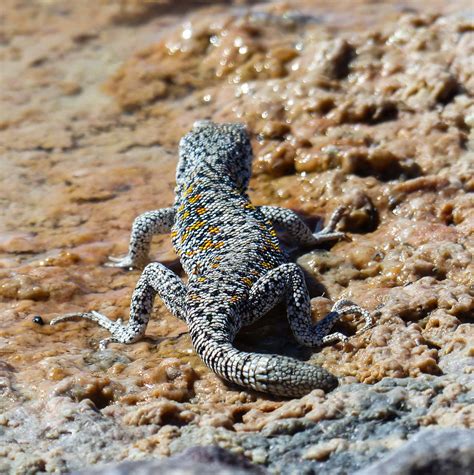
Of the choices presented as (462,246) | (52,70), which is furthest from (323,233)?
(52,70)

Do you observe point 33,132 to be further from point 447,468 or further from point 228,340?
point 447,468

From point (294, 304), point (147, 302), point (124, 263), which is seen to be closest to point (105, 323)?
point (147, 302)

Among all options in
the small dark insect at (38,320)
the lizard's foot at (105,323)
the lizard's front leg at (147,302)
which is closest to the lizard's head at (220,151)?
the lizard's front leg at (147,302)

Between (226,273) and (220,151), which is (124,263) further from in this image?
(226,273)

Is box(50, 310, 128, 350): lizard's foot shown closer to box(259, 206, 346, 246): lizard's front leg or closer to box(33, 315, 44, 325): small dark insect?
box(33, 315, 44, 325): small dark insect

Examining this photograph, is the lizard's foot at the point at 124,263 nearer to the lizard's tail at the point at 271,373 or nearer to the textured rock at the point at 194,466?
the lizard's tail at the point at 271,373

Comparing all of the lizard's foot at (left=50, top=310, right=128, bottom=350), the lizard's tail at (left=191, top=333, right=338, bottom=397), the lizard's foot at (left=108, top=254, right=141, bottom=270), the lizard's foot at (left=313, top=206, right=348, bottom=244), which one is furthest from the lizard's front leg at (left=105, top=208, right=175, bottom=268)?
the lizard's tail at (left=191, top=333, right=338, bottom=397)
